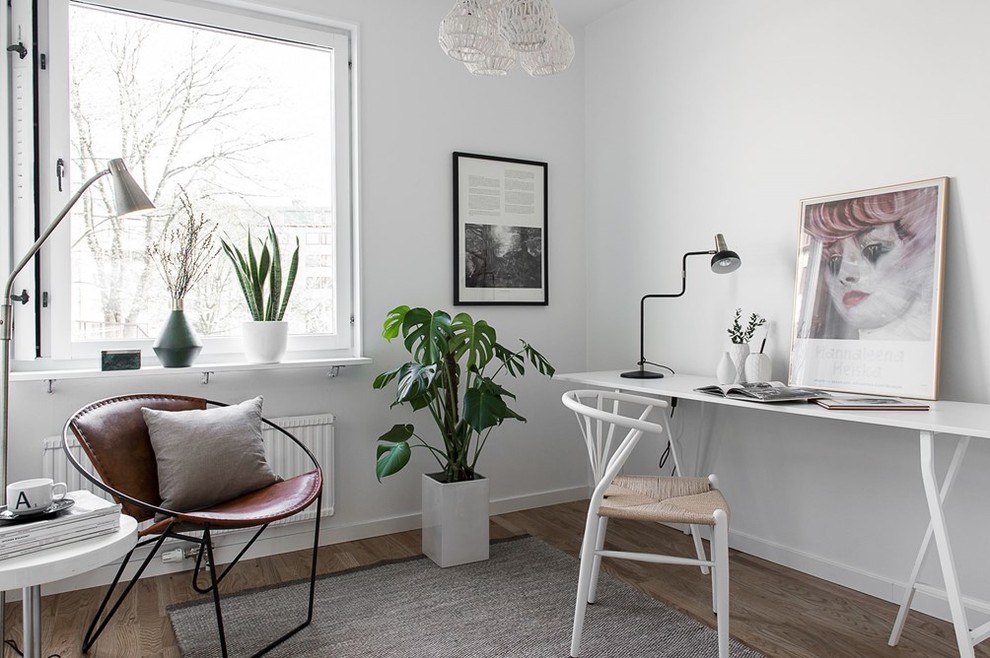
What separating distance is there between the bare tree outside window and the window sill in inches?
8.7

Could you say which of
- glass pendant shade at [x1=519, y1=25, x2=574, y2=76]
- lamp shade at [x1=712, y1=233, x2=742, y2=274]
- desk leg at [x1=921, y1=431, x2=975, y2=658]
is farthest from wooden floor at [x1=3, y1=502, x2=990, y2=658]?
glass pendant shade at [x1=519, y1=25, x2=574, y2=76]

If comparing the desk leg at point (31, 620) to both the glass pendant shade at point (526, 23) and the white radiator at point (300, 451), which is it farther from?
the glass pendant shade at point (526, 23)

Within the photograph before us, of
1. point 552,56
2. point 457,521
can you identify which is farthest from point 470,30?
point 457,521

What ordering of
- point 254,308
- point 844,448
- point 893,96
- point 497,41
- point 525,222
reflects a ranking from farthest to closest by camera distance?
1. point 525,222
2. point 254,308
3. point 844,448
4. point 893,96
5. point 497,41

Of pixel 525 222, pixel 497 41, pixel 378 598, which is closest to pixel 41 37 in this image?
pixel 497 41

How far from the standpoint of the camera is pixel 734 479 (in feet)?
10.5

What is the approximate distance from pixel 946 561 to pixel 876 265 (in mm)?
1153

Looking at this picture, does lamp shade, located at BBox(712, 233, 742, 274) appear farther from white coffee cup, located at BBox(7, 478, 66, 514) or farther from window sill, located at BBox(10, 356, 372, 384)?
white coffee cup, located at BBox(7, 478, 66, 514)

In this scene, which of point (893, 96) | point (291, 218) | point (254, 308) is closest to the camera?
point (893, 96)

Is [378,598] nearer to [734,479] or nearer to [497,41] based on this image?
[734,479]

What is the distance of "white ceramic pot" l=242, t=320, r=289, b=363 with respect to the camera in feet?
9.92

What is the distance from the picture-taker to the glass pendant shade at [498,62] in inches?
80.9

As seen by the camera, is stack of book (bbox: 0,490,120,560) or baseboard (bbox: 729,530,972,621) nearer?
stack of book (bbox: 0,490,120,560)

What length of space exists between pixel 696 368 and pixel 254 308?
215 centimetres
